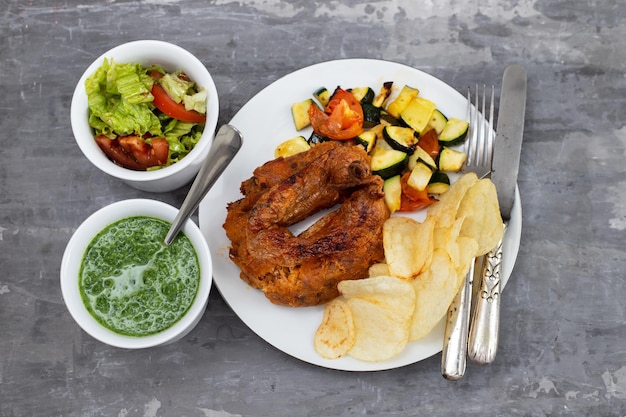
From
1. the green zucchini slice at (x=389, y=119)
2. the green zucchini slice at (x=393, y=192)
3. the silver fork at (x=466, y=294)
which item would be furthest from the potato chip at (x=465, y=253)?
the green zucchini slice at (x=389, y=119)

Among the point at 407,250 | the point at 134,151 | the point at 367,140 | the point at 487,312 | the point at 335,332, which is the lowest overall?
the point at 335,332

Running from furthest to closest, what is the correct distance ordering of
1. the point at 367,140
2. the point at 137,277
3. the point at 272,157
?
1. the point at 272,157
2. the point at 367,140
3. the point at 137,277

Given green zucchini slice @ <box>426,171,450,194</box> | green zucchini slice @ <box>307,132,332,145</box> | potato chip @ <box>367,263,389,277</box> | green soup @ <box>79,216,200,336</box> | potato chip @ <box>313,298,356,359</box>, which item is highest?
green zucchini slice @ <box>307,132,332,145</box>

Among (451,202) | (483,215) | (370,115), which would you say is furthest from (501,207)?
(370,115)

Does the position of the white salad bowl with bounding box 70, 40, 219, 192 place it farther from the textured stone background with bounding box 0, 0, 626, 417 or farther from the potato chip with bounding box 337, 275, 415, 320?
the potato chip with bounding box 337, 275, 415, 320

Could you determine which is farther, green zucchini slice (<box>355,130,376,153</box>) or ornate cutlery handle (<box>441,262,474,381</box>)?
green zucchini slice (<box>355,130,376,153</box>)

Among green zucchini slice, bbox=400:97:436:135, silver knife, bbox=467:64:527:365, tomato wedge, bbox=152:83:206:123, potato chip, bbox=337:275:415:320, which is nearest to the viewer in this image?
potato chip, bbox=337:275:415:320

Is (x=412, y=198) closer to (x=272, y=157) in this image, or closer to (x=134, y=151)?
(x=272, y=157)

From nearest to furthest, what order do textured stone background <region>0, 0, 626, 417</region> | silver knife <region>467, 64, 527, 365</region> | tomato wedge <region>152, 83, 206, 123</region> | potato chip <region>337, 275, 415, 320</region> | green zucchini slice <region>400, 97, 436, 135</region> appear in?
potato chip <region>337, 275, 415, 320</region>
tomato wedge <region>152, 83, 206, 123</region>
silver knife <region>467, 64, 527, 365</region>
green zucchini slice <region>400, 97, 436, 135</region>
textured stone background <region>0, 0, 626, 417</region>

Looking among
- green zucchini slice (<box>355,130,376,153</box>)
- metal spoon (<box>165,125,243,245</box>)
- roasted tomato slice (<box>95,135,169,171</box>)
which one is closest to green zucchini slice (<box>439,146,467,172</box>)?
green zucchini slice (<box>355,130,376,153</box>)
